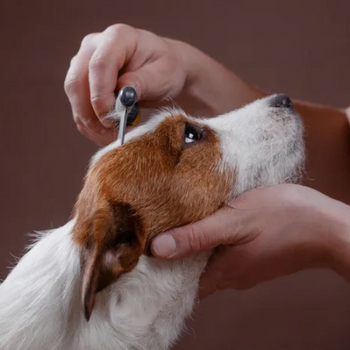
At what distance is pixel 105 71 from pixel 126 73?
0.24 feet

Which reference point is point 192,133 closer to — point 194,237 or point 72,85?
point 194,237

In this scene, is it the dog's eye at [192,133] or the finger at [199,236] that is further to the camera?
the dog's eye at [192,133]

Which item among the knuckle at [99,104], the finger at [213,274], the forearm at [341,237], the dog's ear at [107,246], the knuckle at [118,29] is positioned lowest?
the finger at [213,274]

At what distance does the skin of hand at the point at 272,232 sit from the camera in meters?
1.22

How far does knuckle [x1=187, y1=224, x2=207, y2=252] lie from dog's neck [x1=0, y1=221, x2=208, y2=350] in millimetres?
59

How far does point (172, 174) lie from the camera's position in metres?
1.22

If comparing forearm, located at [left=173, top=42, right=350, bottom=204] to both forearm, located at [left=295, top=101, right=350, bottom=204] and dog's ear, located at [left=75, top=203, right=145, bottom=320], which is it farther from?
dog's ear, located at [left=75, top=203, right=145, bottom=320]

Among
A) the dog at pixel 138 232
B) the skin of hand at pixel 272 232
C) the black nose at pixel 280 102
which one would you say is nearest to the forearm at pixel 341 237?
the skin of hand at pixel 272 232

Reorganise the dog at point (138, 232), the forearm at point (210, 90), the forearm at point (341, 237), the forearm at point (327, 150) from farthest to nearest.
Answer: the forearm at point (327, 150) < the forearm at point (210, 90) < the forearm at point (341, 237) < the dog at point (138, 232)

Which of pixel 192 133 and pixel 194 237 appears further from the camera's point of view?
pixel 192 133

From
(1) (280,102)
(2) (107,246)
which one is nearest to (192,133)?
(1) (280,102)

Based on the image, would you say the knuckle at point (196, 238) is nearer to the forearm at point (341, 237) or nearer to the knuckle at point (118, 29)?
the forearm at point (341, 237)

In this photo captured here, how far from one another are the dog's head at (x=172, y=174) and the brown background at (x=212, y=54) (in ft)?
3.23

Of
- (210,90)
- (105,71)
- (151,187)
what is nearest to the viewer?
(151,187)
